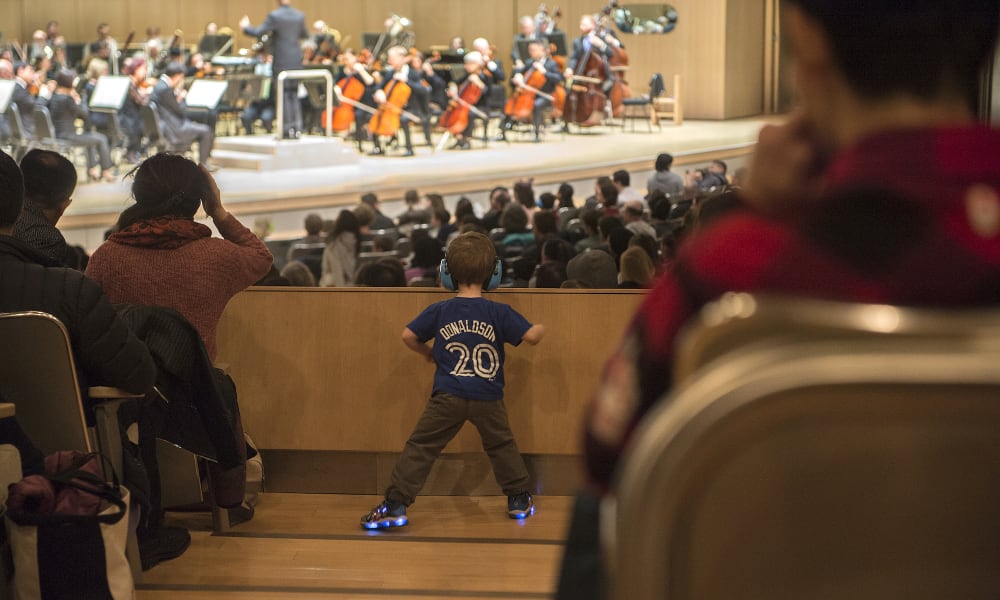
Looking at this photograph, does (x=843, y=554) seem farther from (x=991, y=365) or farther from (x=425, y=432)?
(x=425, y=432)

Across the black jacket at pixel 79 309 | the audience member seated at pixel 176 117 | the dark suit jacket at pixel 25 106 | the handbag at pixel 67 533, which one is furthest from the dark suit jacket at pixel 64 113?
the handbag at pixel 67 533

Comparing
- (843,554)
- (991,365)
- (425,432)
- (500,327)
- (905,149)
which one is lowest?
(425,432)

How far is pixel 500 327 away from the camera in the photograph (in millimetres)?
3818

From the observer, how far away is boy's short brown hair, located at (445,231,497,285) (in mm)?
3863

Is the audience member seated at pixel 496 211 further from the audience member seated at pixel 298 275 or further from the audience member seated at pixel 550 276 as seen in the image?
the audience member seated at pixel 550 276

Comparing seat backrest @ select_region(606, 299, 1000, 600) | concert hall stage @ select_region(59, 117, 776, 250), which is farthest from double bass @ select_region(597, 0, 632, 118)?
seat backrest @ select_region(606, 299, 1000, 600)

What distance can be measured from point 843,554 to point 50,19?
18043 millimetres

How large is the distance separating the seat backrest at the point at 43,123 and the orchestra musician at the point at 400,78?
12.9ft

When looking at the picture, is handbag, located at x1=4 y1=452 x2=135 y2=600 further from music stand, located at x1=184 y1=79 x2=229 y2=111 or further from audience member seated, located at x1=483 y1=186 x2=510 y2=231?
music stand, located at x1=184 y1=79 x2=229 y2=111

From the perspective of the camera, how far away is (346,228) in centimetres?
870

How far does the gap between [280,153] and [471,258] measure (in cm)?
1181

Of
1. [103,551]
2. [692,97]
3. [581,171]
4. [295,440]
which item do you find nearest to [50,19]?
[581,171]

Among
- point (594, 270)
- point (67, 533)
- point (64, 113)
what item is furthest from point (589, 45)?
point (67, 533)

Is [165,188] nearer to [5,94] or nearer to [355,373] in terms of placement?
[355,373]
